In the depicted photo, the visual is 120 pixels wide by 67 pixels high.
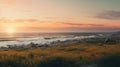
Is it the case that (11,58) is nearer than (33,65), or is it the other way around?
(33,65)

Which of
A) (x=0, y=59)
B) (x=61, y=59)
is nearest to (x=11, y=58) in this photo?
(x=0, y=59)

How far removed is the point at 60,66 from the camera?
2314cm

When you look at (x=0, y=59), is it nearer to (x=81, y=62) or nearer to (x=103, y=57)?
(x=81, y=62)

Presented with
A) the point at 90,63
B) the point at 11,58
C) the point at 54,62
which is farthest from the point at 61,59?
the point at 11,58

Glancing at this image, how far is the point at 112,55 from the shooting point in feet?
88.4

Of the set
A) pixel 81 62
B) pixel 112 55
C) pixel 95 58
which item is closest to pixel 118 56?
pixel 112 55

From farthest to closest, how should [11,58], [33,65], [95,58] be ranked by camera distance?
[95,58], [11,58], [33,65]

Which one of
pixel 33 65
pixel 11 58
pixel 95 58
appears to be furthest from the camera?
pixel 95 58

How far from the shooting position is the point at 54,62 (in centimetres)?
2352

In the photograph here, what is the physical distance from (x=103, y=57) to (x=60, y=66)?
496 cm

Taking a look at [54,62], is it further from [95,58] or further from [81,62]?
[95,58]

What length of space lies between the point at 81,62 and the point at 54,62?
8.03 feet

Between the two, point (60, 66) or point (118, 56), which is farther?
point (118, 56)

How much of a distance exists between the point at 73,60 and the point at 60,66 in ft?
5.88
